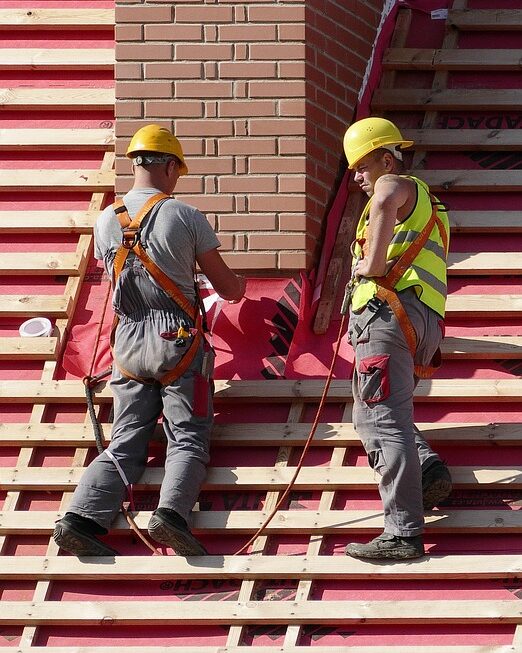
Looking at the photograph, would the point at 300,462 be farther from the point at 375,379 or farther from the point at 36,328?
the point at 36,328

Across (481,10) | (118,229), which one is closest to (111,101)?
(118,229)

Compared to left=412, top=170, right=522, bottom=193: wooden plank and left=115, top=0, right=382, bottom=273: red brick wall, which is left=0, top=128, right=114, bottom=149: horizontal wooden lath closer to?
left=115, top=0, right=382, bottom=273: red brick wall

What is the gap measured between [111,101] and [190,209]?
1.93m

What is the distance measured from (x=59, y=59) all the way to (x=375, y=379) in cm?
349

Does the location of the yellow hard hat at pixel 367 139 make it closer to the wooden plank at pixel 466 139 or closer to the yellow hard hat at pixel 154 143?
the yellow hard hat at pixel 154 143

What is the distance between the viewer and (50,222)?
7980 mm

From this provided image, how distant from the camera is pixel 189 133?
7781mm

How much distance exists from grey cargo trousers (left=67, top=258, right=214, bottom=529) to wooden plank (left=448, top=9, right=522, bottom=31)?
3.37 metres

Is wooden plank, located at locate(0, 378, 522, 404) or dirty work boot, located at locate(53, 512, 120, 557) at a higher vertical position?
wooden plank, located at locate(0, 378, 522, 404)

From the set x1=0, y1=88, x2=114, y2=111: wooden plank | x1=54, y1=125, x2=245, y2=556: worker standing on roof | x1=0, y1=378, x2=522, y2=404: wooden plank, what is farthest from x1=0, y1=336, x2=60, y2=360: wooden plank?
x1=0, y1=88, x2=114, y2=111: wooden plank

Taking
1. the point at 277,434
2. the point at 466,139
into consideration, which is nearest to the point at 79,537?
the point at 277,434

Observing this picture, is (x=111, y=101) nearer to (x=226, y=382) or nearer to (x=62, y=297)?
(x=62, y=297)

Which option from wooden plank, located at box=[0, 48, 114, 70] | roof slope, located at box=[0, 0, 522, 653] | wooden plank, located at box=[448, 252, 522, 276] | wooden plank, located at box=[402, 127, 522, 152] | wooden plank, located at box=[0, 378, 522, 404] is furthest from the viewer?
wooden plank, located at box=[0, 48, 114, 70]

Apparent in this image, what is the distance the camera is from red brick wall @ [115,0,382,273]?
7.70 meters
